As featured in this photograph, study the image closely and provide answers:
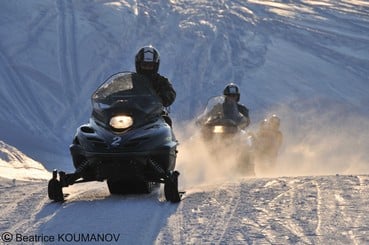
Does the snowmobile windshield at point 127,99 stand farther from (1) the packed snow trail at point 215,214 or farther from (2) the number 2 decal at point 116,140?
(1) the packed snow trail at point 215,214

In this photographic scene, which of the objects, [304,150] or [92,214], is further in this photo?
[304,150]

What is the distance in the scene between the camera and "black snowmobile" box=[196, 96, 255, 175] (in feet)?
42.7

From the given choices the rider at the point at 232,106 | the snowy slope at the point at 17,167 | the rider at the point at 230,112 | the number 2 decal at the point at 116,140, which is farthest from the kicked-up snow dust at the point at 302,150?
the number 2 decal at the point at 116,140

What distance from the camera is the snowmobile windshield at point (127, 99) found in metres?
8.18

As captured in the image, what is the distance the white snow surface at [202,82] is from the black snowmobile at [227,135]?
172mm

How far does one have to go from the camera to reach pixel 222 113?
13.6 meters

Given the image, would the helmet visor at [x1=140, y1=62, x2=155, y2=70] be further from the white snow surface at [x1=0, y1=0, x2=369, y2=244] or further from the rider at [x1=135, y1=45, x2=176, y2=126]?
the white snow surface at [x1=0, y1=0, x2=369, y2=244]

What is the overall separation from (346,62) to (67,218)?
73.6 feet

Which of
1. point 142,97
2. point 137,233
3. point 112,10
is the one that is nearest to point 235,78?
point 112,10

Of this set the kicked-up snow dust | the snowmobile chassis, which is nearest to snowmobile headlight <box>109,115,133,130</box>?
the snowmobile chassis

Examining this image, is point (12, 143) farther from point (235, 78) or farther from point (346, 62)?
point (346, 62)

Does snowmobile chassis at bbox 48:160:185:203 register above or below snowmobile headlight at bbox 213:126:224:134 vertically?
above

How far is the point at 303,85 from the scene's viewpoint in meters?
27.0

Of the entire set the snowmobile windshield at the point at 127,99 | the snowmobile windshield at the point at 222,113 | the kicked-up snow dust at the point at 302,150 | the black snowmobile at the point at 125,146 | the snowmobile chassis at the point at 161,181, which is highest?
the snowmobile windshield at the point at 127,99
